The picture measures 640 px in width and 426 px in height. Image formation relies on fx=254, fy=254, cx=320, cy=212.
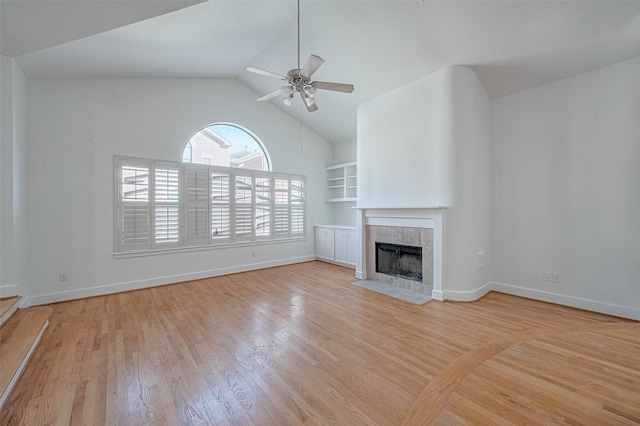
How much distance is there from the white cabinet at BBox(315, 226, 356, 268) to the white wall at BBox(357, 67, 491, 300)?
1.60m

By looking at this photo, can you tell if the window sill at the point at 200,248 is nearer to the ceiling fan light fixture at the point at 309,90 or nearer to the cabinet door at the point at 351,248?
the cabinet door at the point at 351,248

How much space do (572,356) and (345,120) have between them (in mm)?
5165

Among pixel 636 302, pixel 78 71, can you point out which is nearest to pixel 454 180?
pixel 636 302

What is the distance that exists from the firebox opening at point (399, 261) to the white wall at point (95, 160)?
307cm

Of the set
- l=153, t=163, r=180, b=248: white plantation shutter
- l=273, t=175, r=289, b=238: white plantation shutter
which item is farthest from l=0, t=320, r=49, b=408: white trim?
l=273, t=175, r=289, b=238: white plantation shutter

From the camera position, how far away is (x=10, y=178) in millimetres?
2953

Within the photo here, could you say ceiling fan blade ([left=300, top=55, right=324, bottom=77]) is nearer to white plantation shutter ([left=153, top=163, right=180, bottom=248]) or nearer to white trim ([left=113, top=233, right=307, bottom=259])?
white plantation shutter ([left=153, top=163, right=180, bottom=248])

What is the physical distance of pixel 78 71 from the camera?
3.58 meters

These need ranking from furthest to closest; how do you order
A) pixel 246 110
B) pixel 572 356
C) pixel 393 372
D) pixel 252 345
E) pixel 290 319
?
pixel 246 110 → pixel 290 319 → pixel 252 345 → pixel 572 356 → pixel 393 372

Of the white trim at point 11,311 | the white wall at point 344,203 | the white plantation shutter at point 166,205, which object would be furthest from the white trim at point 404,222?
the white trim at point 11,311

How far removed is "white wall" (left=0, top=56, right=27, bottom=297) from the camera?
9.50 feet

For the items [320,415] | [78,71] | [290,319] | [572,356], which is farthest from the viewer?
[78,71]

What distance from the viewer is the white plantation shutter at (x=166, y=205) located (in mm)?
4457

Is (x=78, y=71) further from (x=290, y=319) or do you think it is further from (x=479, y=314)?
(x=479, y=314)
